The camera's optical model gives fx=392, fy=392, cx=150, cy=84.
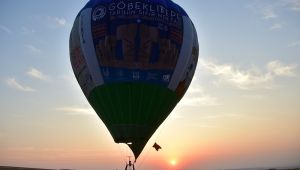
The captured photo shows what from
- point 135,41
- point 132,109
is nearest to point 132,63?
point 135,41

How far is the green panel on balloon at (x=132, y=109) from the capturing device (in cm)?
2305

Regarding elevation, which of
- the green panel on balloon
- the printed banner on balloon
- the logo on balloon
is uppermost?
the logo on balloon

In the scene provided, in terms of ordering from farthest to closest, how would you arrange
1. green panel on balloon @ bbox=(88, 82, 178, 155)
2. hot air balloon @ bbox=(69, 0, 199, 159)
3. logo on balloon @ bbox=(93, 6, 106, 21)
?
logo on balloon @ bbox=(93, 6, 106, 21) < hot air balloon @ bbox=(69, 0, 199, 159) < green panel on balloon @ bbox=(88, 82, 178, 155)

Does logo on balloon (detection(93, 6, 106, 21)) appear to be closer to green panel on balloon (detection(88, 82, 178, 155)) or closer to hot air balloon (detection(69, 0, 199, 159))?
hot air balloon (detection(69, 0, 199, 159))

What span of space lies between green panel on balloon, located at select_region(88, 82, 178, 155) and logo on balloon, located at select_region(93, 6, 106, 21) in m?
4.40

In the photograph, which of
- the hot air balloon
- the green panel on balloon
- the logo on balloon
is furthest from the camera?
the logo on balloon

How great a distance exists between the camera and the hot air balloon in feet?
76.0

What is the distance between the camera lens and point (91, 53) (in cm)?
2408

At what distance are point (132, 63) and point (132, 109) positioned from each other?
2.71 meters

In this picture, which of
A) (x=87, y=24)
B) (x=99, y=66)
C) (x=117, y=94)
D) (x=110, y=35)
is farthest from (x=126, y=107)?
(x=87, y=24)

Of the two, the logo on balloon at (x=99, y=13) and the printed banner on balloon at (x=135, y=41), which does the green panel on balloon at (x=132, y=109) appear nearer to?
the printed banner on balloon at (x=135, y=41)

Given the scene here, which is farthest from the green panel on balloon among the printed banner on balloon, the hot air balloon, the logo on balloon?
the logo on balloon

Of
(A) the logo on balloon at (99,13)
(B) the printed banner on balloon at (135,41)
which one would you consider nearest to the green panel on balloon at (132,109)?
(B) the printed banner on balloon at (135,41)

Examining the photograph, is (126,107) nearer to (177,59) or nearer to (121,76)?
(121,76)
